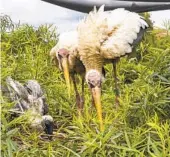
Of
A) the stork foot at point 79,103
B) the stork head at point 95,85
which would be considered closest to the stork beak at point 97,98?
the stork head at point 95,85

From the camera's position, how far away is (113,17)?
69.9 inches

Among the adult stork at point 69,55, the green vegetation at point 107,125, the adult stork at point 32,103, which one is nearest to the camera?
the green vegetation at point 107,125

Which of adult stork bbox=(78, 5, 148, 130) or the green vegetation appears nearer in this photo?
the green vegetation

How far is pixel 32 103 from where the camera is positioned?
1738 millimetres

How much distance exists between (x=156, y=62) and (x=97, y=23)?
19cm

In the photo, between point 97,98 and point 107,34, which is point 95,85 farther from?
point 107,34

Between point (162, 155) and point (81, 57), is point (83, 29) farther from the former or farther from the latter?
point (162, 155)

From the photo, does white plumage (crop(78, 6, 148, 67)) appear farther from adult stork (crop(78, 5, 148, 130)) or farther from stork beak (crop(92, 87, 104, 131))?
stork beak (crop(92, 87, 104, 131))

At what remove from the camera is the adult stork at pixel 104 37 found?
1.71 m

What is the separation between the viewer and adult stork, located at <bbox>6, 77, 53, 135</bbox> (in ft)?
5.32

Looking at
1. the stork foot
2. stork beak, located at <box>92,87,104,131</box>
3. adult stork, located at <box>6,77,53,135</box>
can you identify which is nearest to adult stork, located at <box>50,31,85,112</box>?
the stork foot

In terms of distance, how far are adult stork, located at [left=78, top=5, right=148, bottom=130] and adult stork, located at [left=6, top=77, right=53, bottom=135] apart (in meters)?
0.15

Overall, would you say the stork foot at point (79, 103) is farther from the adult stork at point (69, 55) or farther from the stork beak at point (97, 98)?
the stork beak at point (97, 98)

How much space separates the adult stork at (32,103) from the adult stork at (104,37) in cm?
15
